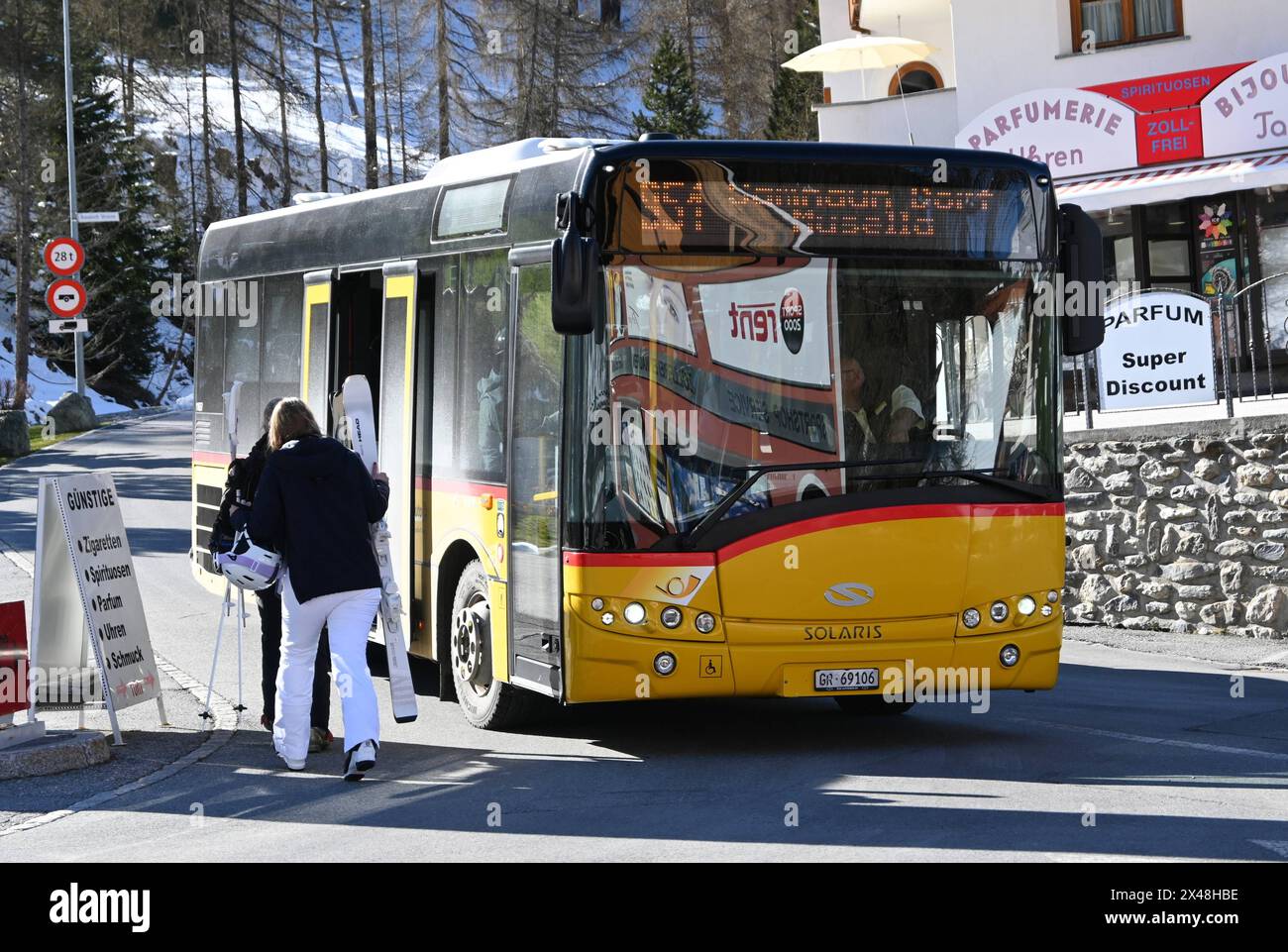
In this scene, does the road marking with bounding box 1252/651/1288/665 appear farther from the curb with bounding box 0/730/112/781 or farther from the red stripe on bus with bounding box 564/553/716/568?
the curb with bounding box 0/730/112/781

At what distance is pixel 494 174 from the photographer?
381 inches

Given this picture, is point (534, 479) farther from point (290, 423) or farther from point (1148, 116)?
point (1148, 116)

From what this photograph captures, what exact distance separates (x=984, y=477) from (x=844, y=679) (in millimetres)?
1217

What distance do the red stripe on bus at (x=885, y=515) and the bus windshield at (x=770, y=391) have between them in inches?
3.0

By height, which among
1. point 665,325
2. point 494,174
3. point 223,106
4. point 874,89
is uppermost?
point 223,106

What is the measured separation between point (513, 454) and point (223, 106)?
54.6 m

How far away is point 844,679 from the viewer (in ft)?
28.1

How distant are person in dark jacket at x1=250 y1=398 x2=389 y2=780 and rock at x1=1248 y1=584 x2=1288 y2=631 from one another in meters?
7.92

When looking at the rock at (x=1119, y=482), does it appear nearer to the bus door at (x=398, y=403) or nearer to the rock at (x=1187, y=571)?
the rock at (x=1187, y=571)

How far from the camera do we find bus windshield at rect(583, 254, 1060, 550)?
835cm

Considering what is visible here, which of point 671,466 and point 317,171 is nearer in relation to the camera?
point 671,466

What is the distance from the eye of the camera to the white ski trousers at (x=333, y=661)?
27.8 feet

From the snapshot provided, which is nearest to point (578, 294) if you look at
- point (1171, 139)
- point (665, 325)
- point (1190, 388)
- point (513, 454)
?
point (665, 325)

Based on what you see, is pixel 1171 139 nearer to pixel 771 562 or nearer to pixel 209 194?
pixel 771 562
